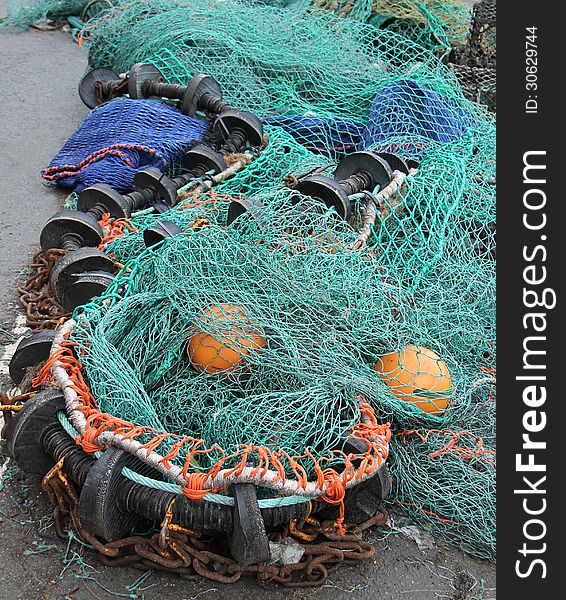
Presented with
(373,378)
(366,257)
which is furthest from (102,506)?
(366,257)

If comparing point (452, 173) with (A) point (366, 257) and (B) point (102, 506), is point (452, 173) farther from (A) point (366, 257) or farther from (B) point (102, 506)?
(B) point (102, 506)

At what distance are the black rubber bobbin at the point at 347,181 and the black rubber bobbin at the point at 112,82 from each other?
1.89m

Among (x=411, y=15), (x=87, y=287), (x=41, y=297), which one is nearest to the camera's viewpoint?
(x=87, y=287)

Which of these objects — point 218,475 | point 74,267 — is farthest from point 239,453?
point 74,267

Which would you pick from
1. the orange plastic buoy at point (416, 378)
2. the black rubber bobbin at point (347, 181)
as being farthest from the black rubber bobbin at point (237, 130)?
the orange plastic buoy at point (416, 378)

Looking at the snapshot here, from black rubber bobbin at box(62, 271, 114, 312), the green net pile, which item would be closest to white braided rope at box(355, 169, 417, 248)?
black rubber bobbin at box(62, 271, 114, 312)

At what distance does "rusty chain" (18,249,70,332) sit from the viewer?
11.0 feet

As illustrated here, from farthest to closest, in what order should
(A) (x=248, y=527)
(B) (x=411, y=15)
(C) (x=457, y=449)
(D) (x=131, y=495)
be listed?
(B) (x=411, y=15) → (C) (x=457, y=449) → (D) (x=131, y=495) → (A) (x=248, y=527)

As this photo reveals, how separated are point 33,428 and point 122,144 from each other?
240cm

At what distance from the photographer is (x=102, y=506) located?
2197 millimetres

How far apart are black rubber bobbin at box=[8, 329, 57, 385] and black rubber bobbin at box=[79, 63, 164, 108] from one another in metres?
2.66

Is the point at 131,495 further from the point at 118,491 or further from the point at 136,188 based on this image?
the point at 136,188

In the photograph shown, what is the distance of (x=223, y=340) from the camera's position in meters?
2.60

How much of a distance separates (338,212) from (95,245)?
3.93ft
